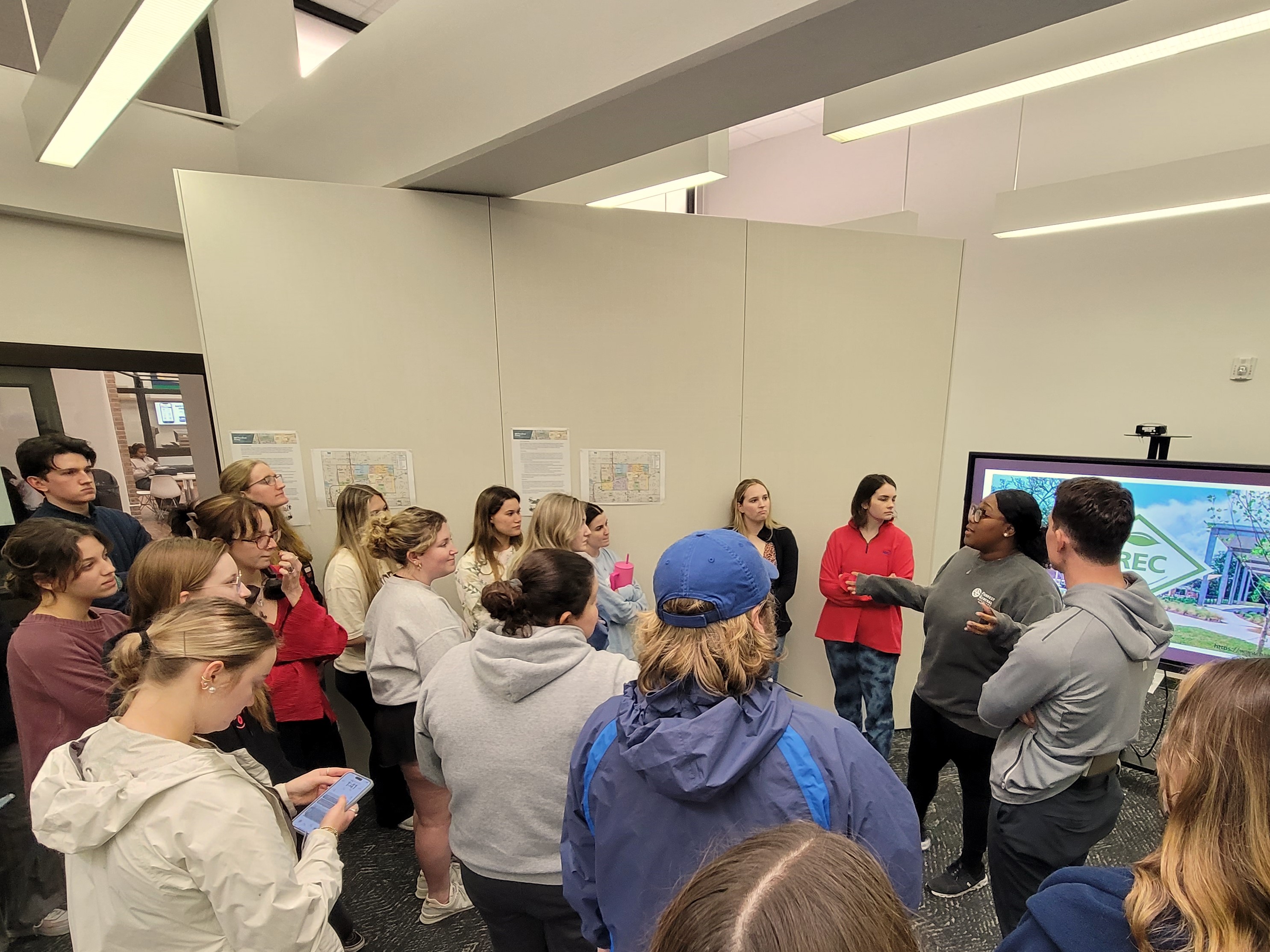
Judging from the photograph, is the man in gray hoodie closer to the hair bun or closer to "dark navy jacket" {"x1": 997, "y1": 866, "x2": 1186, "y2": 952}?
"dark navy jacket" {"x1": 997, "y1": 866, "x2": 1186, "y2": 952}

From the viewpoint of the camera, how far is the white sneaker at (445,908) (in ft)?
6.95

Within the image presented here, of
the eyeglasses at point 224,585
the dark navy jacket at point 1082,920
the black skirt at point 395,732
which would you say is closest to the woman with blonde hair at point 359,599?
the black skirt at point 395,732

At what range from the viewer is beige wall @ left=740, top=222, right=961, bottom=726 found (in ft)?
10.5

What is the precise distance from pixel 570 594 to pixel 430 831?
1.39 metres

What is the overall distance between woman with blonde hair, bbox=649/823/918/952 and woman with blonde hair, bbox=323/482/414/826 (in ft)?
6.49

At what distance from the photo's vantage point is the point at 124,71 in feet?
6.50

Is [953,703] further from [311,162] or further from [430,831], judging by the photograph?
[311,162]

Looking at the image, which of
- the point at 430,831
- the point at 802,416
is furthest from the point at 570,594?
the point at 802,416

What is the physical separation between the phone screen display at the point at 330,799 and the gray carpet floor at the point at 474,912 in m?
1.13

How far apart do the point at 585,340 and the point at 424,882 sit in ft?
8.20

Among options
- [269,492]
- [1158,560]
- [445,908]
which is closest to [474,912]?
[445,908]

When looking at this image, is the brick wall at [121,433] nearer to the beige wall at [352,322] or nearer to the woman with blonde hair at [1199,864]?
the beige wall at [352,322]

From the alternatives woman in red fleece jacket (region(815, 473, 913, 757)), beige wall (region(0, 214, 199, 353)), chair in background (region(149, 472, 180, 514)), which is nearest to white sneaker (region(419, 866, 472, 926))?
woman in red fleece jacket (region(815, 473, 913, 757))

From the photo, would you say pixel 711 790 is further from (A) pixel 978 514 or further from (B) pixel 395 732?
(A) pixel 978 514
